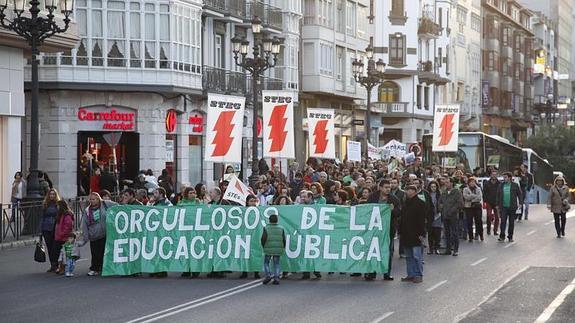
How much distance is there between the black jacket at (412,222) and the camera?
21250 mm

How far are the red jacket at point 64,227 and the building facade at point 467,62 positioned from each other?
76738mm

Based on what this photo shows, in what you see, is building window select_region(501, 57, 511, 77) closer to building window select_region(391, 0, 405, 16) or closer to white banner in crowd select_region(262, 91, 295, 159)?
building window select_region(391, 0, 405, 16)

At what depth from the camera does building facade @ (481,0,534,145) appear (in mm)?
114938

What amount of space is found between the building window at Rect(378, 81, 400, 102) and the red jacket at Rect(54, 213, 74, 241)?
68190 mm

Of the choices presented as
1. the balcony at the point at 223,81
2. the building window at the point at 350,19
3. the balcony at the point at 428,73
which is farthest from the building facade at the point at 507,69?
the balcony at the point at 223,81

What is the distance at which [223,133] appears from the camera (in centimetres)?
2825

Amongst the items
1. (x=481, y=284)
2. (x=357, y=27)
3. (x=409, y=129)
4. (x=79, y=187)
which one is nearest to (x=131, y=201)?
(x=481, y=284)

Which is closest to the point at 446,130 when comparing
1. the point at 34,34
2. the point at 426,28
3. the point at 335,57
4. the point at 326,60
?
the point at 326,60

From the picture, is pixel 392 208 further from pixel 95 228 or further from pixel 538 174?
pixel 538 174

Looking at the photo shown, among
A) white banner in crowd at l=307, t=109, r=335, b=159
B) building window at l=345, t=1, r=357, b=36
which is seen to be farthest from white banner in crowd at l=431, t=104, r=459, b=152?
building window at l=345, t=1, r=357, b=36

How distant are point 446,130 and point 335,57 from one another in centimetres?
2096

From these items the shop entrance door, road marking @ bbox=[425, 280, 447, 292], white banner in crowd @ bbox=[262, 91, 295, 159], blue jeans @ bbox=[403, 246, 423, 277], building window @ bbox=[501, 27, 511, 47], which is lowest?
road marking @ bbox=[425, 280, 447, 292]

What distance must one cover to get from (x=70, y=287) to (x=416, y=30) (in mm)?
71581

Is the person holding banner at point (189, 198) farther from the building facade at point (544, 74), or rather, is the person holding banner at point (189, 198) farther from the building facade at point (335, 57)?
the building facade at point (544, 74)
